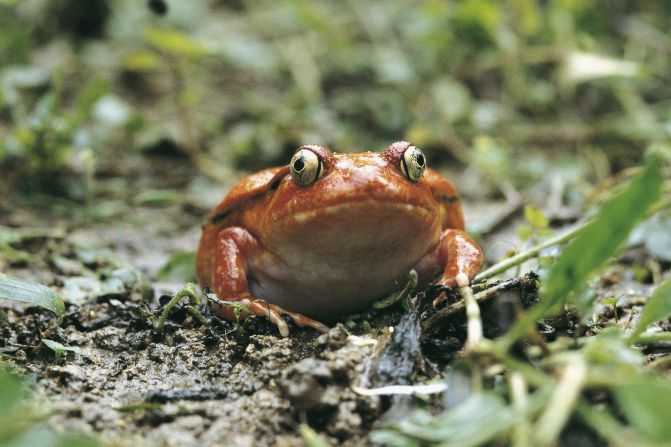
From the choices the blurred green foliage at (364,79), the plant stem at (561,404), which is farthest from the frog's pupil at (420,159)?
the blurred green foliage at (364,79)

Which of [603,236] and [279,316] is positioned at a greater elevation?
[279,316]

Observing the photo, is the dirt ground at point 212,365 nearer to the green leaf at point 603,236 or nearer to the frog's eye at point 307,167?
the green leaf at point 603,236

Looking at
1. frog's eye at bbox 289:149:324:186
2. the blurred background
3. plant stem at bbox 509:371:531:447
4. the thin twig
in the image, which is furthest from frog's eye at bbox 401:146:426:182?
the blurred background

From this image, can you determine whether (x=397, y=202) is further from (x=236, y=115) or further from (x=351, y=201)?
(x=236, y=115)

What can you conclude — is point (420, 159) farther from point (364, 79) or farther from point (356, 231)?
point (364, 79)

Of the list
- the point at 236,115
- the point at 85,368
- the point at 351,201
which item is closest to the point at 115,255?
the point at 85,368

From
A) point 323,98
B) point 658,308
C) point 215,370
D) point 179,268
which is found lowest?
point 658,308

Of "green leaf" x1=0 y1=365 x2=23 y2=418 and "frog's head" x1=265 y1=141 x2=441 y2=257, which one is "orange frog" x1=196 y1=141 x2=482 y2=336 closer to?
"frog's head" x1=265 y1=141 x2=441 y2=257

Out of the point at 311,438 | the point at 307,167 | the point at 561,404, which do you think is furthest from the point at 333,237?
the point at 561,404
